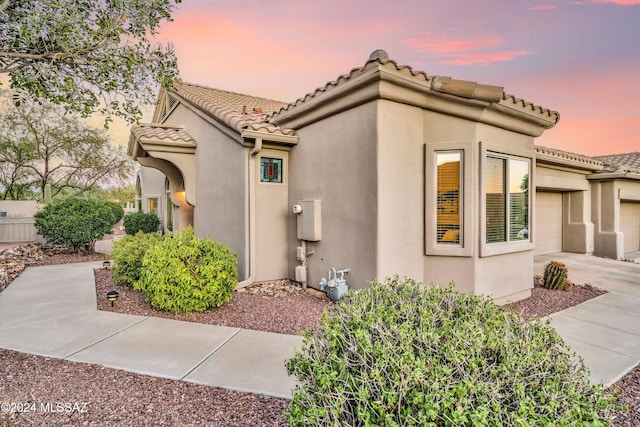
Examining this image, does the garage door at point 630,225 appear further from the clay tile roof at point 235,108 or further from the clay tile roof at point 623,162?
the clay tile roof at point 235,108

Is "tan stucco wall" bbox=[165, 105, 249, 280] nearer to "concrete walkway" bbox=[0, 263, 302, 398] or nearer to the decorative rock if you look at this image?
the decorative rock

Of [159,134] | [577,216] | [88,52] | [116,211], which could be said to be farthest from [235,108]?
[577,216]

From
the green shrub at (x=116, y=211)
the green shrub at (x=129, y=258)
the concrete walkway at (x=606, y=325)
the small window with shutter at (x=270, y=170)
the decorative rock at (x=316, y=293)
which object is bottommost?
the concrete walkway at (x=606, y=325)

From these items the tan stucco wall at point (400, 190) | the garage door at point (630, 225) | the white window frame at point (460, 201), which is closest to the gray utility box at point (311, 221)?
the tan stucco wall at point (400, 190)

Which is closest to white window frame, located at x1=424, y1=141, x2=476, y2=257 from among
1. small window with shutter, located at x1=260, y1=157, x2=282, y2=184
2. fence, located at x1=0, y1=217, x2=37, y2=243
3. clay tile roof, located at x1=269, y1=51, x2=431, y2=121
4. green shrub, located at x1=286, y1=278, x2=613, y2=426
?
clay tile roof, located at x1=269, y1=51, x2=431, y2=121

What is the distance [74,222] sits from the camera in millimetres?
11352

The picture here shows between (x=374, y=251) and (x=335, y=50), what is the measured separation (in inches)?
297

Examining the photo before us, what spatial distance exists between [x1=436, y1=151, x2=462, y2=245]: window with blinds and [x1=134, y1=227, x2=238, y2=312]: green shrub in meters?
4.11

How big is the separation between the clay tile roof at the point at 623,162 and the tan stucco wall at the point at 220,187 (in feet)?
45.9

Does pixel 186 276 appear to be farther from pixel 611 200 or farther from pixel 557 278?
pixel 611 200

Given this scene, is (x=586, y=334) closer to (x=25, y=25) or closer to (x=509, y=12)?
(x=509, y=12)

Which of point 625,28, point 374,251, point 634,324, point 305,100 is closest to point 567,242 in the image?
point 625,28

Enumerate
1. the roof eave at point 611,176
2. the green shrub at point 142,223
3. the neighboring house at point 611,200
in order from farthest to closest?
the green shrub at point 142,223
the neighboring house at point 611,200
the roof eave at point 611,176

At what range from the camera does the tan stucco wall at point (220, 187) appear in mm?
7324
